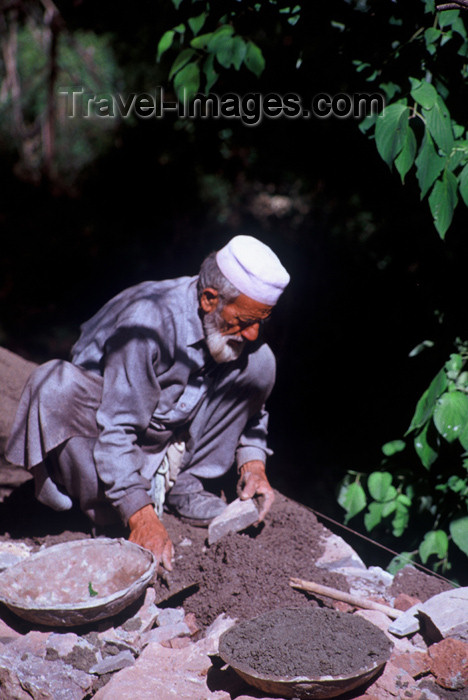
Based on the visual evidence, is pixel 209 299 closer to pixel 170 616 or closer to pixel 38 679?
pixel 170 616

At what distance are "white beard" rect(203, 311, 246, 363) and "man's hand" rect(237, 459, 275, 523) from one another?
708 millimetres

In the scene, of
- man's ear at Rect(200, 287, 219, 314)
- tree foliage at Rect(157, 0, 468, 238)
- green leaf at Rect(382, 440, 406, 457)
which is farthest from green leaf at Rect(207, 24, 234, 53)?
green leaf at Rect(382, 440, 406, 457)

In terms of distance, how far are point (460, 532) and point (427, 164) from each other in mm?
1843

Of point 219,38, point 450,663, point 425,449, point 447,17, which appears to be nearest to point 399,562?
point 425,449

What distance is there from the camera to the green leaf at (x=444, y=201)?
301 centimetres

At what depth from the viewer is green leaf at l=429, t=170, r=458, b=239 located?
3.01 m

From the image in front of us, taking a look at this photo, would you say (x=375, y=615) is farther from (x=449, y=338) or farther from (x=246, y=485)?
(x=449, y=338)

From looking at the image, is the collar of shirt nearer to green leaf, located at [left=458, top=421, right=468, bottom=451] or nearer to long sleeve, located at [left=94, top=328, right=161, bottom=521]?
long sleeve, located at [left=94, top=328, right=161, bottom=521]

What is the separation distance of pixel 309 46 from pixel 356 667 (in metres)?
2.68

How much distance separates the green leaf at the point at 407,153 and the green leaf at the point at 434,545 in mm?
1887

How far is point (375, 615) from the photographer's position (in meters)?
3.08

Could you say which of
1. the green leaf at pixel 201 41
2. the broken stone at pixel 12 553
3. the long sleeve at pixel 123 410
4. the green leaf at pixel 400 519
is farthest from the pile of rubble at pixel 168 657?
the green leaf at pixel 201 41

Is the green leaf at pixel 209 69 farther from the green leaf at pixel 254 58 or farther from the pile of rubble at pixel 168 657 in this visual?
the pile of rubble at pixel 168 657

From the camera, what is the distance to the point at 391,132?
9.43 ft
